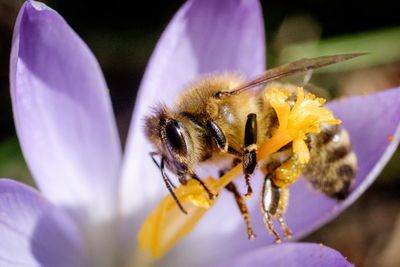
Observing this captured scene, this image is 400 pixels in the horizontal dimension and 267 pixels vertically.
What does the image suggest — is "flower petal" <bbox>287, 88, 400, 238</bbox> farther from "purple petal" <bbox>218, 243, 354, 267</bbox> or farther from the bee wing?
the bee wing

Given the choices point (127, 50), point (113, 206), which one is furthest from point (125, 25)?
point (113, 206)

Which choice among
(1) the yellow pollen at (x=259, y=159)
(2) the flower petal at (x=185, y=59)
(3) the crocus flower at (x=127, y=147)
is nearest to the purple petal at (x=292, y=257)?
(3) the crocus flower at (x=127, y=147)

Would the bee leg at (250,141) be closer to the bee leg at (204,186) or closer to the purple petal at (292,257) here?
the bee leg at (204,186)

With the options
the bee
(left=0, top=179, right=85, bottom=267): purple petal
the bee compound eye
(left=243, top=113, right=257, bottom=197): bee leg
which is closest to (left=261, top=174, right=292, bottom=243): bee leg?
the bee

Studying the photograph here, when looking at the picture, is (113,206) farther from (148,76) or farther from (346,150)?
(346,150)

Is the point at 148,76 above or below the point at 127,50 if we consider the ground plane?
above

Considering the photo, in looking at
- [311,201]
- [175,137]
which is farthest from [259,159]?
[311,201]

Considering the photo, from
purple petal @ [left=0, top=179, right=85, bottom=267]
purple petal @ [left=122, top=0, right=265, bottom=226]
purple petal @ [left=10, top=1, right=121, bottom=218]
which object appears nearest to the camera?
purple petal @ [left=0, top=179, right=85, bottom=267]
